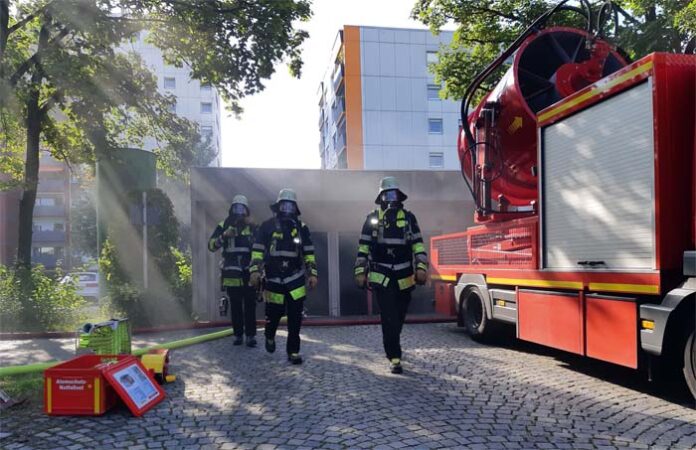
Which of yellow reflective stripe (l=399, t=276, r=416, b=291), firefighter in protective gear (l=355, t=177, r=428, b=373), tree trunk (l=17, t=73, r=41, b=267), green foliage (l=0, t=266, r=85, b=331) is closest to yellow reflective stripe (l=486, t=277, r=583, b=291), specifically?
firefighter in protective gear (l=355, t=177, r=428, b=373)

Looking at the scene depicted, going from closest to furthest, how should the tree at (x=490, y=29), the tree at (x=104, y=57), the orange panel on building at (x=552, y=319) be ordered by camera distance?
1. the orange panel on building at (x=552, y=319)
2. the tree at (x=490, y=29)
3. the tree at (x=104, y=57)

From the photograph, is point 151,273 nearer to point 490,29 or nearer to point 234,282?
point 234,282

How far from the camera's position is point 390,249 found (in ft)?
18.8

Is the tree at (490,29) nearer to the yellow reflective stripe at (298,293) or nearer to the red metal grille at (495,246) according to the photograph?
the red metal grille at (495,246)

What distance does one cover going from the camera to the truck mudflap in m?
3.94

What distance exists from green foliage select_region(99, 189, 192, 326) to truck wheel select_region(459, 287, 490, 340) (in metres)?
5.62

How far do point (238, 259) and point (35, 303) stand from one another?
18.7 ft

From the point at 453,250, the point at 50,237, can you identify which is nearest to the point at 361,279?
the point at 453,250

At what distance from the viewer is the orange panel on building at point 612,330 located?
428 centimetres

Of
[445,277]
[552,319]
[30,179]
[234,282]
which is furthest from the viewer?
[30,179]

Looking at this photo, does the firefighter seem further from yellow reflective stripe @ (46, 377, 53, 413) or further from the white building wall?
the white building wall

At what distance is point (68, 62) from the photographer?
388 inches

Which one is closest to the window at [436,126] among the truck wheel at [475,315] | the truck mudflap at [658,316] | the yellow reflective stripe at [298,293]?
the truck wheel at [475,315]

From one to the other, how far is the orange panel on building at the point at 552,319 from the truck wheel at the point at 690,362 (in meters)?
0.90
